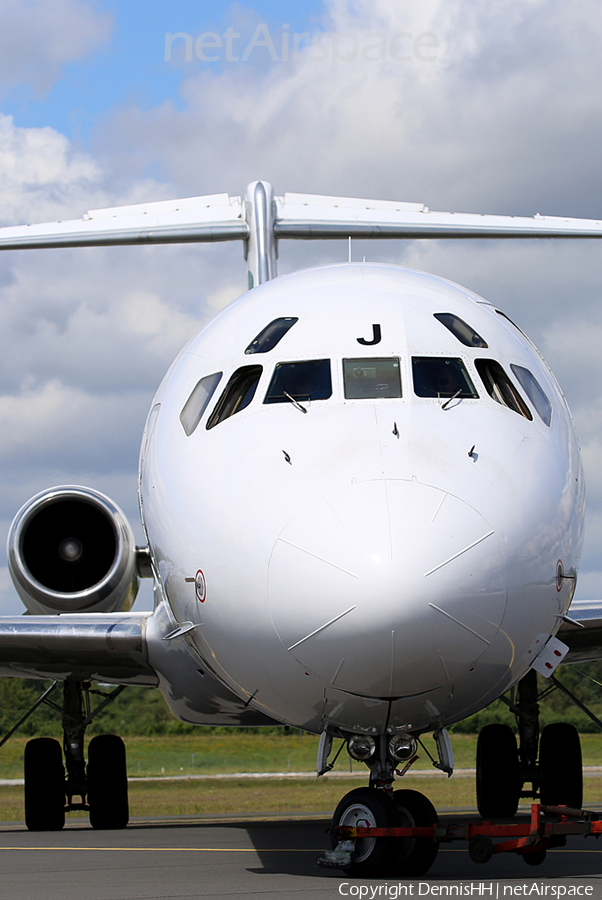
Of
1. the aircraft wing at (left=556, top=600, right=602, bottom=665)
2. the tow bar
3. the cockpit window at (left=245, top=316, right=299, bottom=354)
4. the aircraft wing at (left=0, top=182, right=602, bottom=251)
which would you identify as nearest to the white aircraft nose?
the tow bar

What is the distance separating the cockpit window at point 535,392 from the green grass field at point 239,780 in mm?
13563

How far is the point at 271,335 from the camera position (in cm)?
814

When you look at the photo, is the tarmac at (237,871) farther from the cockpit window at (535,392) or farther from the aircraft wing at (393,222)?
the aircraft wing at (393,222)

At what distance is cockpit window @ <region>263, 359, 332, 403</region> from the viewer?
747cm

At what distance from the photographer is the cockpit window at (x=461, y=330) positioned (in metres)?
8.02

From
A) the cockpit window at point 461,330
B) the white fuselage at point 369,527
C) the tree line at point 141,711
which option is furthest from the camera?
the tree line at point 141,711

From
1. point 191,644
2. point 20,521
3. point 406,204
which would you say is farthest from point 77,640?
point 406,204

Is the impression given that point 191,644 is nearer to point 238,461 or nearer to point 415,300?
point 238,461

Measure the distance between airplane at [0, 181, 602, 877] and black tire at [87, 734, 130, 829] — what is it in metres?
3.95

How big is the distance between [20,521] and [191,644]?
5.79 meters

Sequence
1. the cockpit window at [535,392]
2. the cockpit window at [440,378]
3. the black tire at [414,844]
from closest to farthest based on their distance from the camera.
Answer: the black tire at [414,844], the cockpit window at [440,378], the cockpit window at [535,392]

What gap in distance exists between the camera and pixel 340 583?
6.02 meters

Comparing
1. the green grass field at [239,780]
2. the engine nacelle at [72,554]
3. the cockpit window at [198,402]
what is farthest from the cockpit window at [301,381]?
the green grass field at [239,780]

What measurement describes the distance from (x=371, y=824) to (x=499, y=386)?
2.90 m
